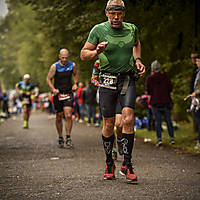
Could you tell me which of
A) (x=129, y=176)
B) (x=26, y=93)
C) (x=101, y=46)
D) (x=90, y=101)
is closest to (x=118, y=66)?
(x=101, y=46)

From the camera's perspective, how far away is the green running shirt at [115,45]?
6215 millimetres

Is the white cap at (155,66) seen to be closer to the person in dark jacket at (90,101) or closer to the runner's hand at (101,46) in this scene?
the runner's hand at (101,46)

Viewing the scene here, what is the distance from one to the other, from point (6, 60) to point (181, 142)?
47.0 meters

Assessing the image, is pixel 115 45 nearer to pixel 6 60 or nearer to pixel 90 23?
pixel 90 23

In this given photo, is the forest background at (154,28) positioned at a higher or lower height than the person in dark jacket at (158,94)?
higher

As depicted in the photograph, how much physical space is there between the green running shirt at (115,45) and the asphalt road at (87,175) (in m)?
1.51

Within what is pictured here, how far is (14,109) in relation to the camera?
40.3 m

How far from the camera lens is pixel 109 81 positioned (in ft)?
20.7

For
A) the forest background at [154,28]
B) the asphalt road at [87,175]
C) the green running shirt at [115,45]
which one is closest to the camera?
the asphalt road at [87,175]

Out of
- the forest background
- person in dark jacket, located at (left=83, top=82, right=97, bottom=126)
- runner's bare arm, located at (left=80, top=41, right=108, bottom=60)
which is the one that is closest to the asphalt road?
runner's bare arm, located at (left=80, top=41, right=108, bottom=60)

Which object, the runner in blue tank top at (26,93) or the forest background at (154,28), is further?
the runner in blue tank top at (26,93)

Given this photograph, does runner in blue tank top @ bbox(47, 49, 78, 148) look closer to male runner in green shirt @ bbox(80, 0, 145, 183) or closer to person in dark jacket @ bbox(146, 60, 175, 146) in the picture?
person in dark jacket @ bbox(146, 60, 175, 146)

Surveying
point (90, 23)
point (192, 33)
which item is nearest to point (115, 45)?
point (90, 23)

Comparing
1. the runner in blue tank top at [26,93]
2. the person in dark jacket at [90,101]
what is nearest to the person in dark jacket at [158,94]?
the runner in blue tank top at [26,93]
